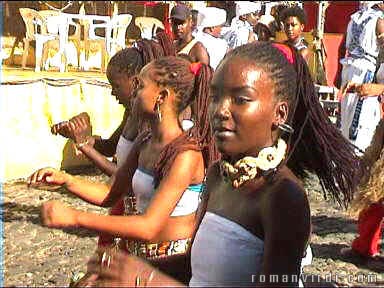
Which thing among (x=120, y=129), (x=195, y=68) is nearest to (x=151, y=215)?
(x=195, y=68)

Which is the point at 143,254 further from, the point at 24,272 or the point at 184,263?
the point at 24,272

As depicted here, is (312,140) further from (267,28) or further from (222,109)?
(267,28)

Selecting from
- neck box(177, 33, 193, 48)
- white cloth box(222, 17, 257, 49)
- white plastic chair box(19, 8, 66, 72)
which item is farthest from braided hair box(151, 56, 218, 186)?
white plastic chair box(19, 8, 66, 72)

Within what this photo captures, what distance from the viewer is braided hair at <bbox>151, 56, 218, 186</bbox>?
307 centimetres

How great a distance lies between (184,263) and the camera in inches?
96.6

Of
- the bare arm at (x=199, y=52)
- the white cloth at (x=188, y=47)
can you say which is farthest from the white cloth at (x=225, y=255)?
the white cloth at (x=188, y=47)

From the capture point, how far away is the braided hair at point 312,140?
236cm

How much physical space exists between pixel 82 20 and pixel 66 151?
22.2 ft

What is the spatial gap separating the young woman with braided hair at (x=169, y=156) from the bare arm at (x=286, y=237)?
2.69ft

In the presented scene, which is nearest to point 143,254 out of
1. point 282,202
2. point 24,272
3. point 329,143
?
point 329,143

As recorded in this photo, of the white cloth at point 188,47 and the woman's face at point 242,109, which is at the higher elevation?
the woman's face at point 242,109

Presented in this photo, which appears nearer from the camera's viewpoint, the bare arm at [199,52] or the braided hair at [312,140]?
the braided hair at [312,140]

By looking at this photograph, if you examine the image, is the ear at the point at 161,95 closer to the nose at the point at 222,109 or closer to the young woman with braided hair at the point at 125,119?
the young woman with braided hair at the point at 125,119

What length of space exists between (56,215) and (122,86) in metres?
1.73
